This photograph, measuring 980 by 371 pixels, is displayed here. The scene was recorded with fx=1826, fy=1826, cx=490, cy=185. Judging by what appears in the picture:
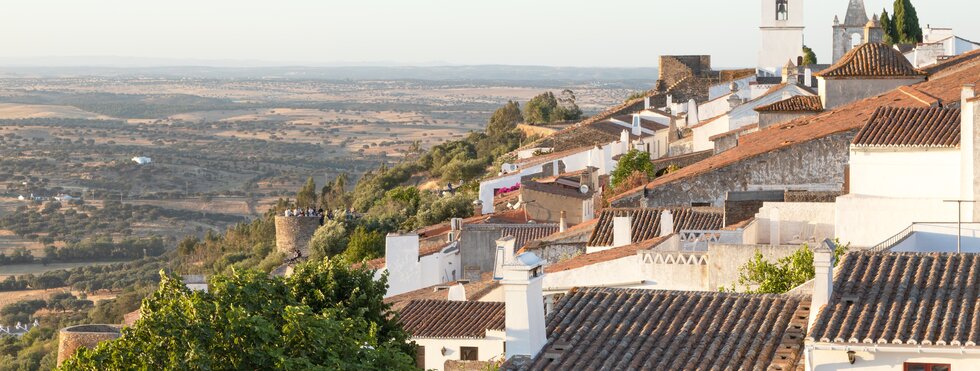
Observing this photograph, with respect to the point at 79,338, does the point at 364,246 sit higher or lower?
lower

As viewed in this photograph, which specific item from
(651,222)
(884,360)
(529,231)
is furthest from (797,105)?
(884,360)

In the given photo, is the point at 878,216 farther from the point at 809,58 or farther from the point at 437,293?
the point at 809,58

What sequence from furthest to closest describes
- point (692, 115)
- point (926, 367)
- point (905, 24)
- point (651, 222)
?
point (905, 24)
point (692, 115)
point (651, 222)
point (926, 367)

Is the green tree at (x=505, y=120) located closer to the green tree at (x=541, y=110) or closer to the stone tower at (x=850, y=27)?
the green tree at (x=541, y=110)

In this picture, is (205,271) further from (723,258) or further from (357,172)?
(357,172)

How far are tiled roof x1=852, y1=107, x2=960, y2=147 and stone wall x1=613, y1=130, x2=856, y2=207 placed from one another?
248 inches

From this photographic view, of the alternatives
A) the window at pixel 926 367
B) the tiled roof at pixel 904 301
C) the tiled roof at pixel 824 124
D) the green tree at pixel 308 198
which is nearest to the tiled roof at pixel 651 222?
the tiled roof at pixel 824 124

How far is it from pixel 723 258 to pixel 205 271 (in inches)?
1551

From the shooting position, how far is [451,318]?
22359 mm

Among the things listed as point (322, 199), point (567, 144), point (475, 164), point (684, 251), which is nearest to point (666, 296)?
point (684, 251)

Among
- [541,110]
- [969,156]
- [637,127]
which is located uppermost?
[969,156]

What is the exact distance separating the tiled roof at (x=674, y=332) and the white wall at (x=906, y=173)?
5857mm

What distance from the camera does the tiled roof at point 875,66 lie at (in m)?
→ 35.9

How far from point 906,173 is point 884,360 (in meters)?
8.47
